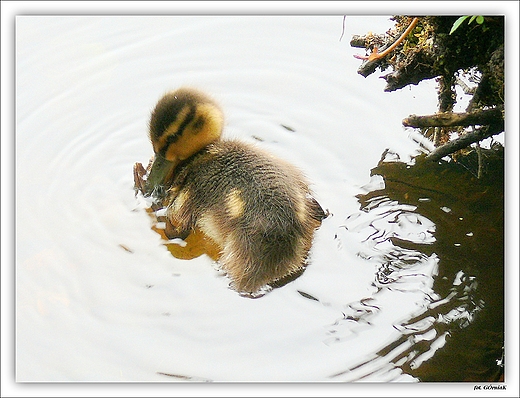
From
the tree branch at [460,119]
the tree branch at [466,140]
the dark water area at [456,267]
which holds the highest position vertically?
the tree branch at [460,119]

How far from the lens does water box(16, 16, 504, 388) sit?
8.58 ft

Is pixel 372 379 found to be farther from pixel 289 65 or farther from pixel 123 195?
pixel 289 65

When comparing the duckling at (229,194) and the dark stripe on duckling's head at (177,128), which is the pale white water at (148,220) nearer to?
the duckling at (229,194)

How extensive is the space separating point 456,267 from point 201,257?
3.69 ft

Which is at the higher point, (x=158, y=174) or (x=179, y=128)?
(x=179, y=128)

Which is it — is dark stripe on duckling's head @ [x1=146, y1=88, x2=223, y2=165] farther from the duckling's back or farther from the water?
the water

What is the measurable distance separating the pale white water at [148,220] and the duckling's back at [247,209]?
3.9 inches

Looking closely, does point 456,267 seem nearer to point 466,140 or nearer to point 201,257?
point 466,140

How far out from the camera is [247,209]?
9.95 ft

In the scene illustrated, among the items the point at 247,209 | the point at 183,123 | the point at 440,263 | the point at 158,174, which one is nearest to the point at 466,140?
the point at 440,263

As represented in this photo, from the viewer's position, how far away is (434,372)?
2510 millimetres

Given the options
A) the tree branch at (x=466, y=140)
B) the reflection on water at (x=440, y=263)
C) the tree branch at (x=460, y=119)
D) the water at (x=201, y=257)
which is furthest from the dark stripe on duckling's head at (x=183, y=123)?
the tree branch at (x=466, y=140)

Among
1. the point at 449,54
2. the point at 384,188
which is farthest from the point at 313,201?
the point at 449,54

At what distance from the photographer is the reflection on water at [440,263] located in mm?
2555
